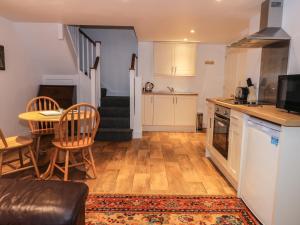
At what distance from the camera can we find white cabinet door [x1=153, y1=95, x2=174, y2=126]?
5617 mm

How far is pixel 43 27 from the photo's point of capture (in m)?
4.12

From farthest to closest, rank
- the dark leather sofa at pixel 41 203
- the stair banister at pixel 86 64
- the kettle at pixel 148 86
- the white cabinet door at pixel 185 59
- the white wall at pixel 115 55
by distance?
the white wall at pixel 115 55
the kettle at pixel 148 86
the white cabinet door at pixel 185 59
the stair banister at pixel 86 64
the dark leather sofa at pixel 41 203

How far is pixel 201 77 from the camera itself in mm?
6070

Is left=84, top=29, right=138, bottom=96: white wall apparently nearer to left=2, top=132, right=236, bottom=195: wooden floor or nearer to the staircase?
the staircase

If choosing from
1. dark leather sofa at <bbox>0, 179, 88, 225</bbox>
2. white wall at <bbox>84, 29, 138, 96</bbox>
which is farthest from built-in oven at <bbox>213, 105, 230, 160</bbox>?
white wall at <bbox>84, 29, 138, 96</bbox>

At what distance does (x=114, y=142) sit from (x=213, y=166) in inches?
78.8

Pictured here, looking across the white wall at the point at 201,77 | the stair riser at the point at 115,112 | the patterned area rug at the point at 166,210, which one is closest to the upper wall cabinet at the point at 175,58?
the white wall at the point at 201,77

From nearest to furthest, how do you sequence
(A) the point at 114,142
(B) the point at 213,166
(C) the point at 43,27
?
1. (B) the point at 213,166
2. (C) the point at 43,27
3. (A) the point at 114,142

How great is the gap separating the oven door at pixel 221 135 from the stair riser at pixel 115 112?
2338 millimetres

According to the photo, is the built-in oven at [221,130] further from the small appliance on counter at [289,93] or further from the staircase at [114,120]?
the staircase at [114,120]

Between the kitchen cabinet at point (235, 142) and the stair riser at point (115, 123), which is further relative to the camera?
the stair riser at point (115, 123)

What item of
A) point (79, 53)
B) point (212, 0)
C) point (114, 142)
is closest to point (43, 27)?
point (79, 53)

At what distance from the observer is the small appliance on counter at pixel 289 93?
2021 millimetres

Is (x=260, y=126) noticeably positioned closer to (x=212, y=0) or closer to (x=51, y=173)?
(x=212, y=0)
